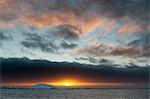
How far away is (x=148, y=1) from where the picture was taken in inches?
928

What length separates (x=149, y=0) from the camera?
23531 millimetres

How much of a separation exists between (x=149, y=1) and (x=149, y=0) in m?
0.09

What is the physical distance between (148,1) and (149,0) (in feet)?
0.38

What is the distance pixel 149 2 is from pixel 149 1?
12 cm

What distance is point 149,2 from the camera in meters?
23.5

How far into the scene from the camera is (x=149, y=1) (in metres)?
23.5

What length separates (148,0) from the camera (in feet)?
77.3

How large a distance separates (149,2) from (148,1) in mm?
161

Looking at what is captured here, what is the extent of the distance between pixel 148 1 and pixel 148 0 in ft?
0.28

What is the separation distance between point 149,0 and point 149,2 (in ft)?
0.63

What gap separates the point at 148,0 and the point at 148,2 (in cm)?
17

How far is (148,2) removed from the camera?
2355 cm
